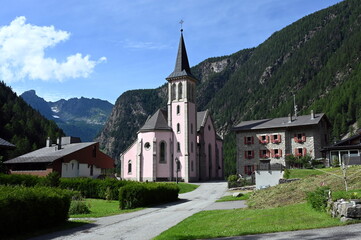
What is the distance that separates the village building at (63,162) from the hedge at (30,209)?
35831mm

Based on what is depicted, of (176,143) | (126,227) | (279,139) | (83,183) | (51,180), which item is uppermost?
(279,139)

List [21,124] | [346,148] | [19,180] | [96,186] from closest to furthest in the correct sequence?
[96,186]
[19,180]
[346,148]
[21,124]

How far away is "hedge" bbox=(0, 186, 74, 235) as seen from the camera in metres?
13.7

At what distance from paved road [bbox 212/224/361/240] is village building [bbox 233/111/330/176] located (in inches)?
1582

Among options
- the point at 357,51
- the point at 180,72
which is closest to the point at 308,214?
the point at 180,72

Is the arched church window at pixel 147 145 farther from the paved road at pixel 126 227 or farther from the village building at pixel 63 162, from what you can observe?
the paved road at pixel 126 227

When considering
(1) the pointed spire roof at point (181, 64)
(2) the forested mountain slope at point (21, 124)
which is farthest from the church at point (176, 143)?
(2) the forested mountain slope at point (21, 124)

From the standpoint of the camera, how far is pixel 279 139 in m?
55.1

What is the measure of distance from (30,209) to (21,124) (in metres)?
105

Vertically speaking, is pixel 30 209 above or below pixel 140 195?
above

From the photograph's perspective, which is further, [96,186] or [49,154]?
[49,154]

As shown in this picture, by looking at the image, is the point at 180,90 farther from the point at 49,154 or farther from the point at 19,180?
the point at 19,180

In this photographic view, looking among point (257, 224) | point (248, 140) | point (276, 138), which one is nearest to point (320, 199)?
point (257, 224)

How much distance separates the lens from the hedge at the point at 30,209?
13703 mm
